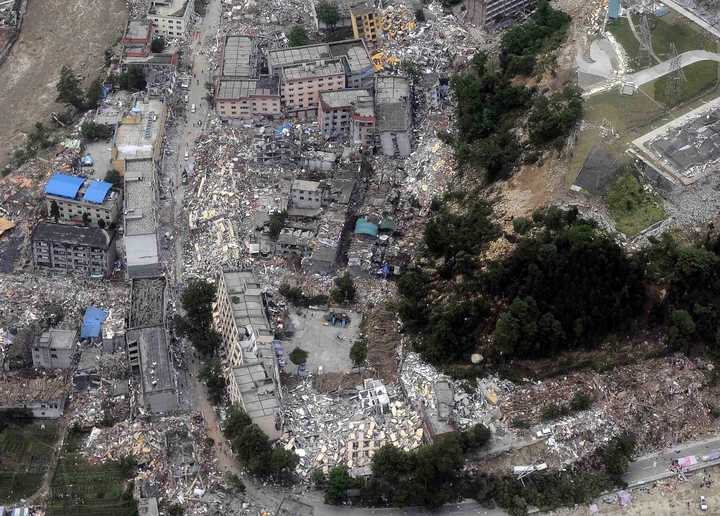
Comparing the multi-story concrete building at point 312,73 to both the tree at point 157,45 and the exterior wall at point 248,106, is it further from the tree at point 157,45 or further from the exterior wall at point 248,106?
the tree at point 157,45

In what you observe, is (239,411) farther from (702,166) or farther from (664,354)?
(702,166)

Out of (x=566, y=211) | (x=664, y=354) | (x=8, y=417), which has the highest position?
(x=566, y=211)

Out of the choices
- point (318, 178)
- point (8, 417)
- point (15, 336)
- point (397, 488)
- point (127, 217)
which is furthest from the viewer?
point (318, 178)

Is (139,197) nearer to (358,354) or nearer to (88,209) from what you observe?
(88,209)

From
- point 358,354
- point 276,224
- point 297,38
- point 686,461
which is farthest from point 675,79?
point 297,38

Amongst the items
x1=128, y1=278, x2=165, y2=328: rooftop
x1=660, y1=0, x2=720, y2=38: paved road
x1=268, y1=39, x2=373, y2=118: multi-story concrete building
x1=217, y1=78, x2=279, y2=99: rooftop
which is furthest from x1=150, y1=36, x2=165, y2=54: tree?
x1=660, y1=0, x2=720, y2=38: paved road

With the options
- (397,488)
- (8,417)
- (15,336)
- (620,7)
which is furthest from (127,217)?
(620,7)
